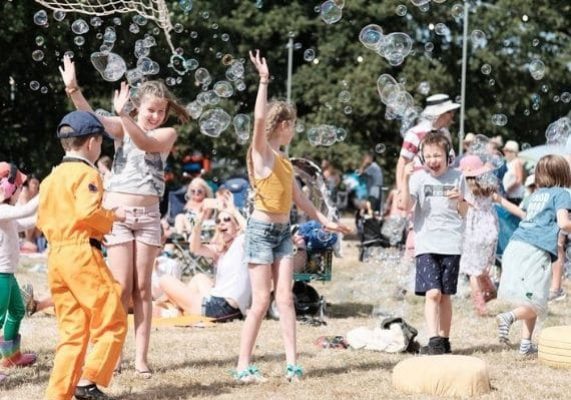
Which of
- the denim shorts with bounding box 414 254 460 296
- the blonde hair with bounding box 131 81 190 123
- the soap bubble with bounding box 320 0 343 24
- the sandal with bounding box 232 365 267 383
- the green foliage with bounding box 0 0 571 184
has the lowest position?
the sandal with bounding box 232 365 267 383

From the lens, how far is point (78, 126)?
4.98 meters

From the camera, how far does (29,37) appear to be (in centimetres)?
1847

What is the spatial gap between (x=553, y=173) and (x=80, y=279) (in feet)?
11.4

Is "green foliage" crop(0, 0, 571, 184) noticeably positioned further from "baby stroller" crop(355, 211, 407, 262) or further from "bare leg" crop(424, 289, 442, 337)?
"bare leg" crop(424, 289, 442, 337)

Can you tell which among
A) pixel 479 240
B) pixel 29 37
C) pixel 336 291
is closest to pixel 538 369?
pixel 479 240

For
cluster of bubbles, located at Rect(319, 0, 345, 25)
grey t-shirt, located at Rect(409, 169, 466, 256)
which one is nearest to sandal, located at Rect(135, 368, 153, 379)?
grey t-shirt, located at Rect(409, 169, 466, 256)

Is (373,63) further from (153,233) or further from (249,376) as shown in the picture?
(249,376)

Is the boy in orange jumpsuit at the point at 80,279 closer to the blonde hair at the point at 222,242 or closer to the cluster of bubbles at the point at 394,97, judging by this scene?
the blonde hair at the point at 222,242

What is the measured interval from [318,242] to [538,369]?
10.4ft

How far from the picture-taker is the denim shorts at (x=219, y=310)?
8289 millimetres

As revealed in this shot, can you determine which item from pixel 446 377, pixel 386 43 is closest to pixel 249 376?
pixel 446 377

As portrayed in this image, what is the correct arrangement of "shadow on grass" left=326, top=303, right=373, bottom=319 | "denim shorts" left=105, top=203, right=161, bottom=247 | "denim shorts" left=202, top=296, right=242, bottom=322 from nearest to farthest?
"denim shorts" left=105, top=203, right=161, bottom=247, "denim shorts" left=202, top=296, right=242, bottom=322, "shadow on grass" left=326, top=303, right=373, bottom=319

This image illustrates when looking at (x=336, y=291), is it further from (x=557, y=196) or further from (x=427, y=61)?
(x=427, y=61)

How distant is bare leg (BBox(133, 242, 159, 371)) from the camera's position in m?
5.63
